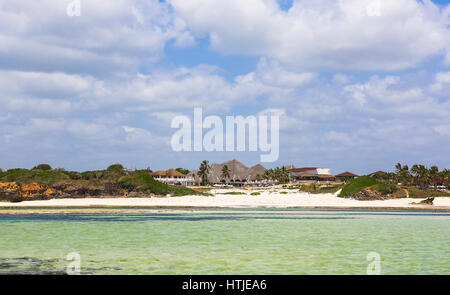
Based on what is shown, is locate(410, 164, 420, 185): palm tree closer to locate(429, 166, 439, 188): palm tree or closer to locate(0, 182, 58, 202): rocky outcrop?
locate(429, 166, 439, 188): palm tree

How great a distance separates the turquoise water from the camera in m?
20.1

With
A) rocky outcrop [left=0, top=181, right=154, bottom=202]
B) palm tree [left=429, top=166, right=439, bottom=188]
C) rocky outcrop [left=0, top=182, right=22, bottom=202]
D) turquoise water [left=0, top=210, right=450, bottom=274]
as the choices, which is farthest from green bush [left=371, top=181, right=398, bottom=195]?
palm tree [left=429, top=166, right=439, bottom=188]

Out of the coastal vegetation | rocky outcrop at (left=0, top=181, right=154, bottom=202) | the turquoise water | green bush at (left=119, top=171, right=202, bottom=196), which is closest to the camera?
the turquoise water

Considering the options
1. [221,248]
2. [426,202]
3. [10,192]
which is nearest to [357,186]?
[426,202]

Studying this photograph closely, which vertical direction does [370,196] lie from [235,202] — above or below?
above

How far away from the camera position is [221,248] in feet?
88.6

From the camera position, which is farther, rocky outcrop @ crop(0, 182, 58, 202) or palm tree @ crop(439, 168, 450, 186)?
palm tree @ crop(439, 168, 450, 186)

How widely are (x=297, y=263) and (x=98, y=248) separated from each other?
464 inches

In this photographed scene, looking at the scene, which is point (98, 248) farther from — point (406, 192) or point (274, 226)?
point (406, 192)

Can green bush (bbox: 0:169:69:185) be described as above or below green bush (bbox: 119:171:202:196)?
above
